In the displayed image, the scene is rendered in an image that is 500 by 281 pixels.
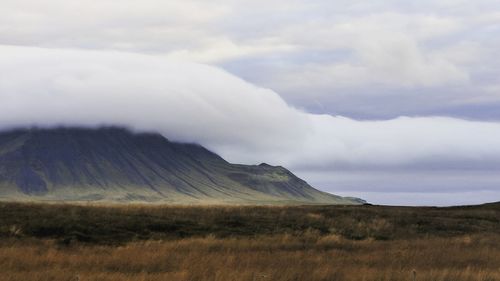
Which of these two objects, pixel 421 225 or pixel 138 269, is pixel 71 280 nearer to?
pixel 138 269

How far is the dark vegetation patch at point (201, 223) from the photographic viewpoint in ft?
118

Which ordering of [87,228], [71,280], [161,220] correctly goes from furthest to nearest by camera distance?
[161,220]
[87,228]
[71,280]

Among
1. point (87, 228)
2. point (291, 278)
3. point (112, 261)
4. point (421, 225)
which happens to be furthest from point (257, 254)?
point (421, 225)

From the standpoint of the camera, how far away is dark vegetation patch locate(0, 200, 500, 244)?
36.1 meters

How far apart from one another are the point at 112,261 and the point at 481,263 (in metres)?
13.4

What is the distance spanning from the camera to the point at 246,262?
24.3 m

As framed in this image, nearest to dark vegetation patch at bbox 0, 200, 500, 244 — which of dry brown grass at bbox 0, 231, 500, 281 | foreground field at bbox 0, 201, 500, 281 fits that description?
foreground field at bbox 0, 201, 500, 281

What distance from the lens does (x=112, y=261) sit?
23.2 meters

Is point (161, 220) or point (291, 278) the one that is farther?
point (161, 220)

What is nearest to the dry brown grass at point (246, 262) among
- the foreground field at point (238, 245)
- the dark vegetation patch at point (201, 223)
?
the foreground field at point (238, 245)

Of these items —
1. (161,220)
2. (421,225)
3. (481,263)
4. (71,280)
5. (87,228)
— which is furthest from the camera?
(421,225)

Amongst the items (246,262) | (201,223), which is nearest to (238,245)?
(246,262)

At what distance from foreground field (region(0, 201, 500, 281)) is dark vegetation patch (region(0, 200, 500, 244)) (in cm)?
7

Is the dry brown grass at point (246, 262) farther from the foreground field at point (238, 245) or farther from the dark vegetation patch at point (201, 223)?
the dark vegetation patch at point (201, 223)
